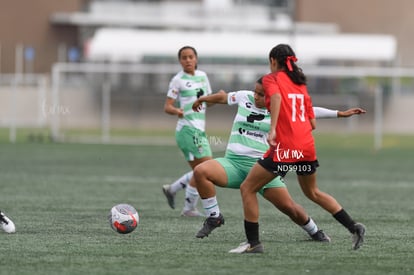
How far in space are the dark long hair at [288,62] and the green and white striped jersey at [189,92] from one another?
4556 millimetres

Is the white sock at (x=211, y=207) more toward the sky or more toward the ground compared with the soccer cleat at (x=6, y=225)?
more toward the sky

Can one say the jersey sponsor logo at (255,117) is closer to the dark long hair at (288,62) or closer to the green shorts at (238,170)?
the green shorts at (238,170)

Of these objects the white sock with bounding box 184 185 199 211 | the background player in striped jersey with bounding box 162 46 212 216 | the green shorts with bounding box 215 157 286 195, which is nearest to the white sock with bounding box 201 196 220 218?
the green shorts with bounding box 215 157 286 195

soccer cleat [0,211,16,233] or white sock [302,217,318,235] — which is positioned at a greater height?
white sock [302,217,318,235]

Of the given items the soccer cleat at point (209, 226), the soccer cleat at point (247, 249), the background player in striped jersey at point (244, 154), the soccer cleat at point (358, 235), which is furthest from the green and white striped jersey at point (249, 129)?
the soccer cleat at point (358, 235)

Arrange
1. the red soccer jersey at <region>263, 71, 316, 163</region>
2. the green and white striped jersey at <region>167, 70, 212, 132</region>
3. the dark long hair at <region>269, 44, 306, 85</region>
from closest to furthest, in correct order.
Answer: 1. the red soccer jersey at <region>263, 71, 316, 163</region>
2. the dark long hair at <region>269, 44, 306, 85</region>
3. the green and white striped jersey at <region>167, 70, 212, 132</region>

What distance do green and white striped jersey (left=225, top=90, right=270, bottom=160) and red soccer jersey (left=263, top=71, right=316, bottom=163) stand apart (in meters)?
1.07

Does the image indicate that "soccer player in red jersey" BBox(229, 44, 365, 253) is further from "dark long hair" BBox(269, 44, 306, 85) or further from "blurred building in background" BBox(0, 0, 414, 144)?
"blurred building in background" BBox(0, 0, 414, 144)

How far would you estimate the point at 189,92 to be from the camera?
1440 cm

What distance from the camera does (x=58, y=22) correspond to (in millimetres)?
56344

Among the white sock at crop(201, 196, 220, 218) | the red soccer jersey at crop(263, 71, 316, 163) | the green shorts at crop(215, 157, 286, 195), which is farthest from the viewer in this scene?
the white sock at crop(201, 196, 220, 218)

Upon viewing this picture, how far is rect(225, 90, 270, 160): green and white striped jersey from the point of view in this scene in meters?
10.9

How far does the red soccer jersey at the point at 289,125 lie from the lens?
970 centimetres

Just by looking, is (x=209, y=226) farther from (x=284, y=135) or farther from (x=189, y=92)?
(x=189, y=92)
